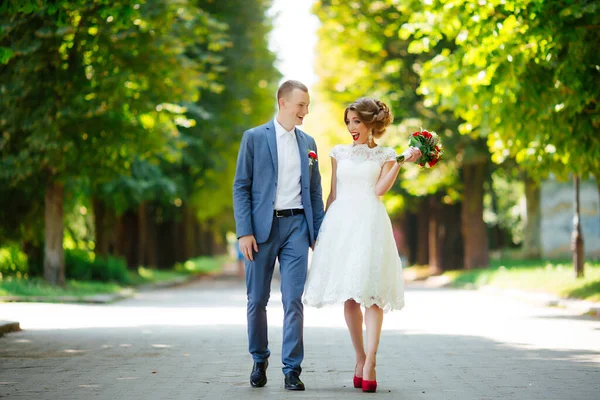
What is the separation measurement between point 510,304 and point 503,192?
119ft

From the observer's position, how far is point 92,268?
28703 mm

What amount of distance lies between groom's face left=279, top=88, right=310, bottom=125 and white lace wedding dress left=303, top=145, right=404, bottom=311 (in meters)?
0.44

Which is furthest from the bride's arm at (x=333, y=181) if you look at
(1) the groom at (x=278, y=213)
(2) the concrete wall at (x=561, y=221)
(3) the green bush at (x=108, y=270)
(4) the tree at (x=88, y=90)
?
(2) the concrete wall at (x=561, y=221)

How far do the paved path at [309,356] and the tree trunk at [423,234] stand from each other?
2292cm

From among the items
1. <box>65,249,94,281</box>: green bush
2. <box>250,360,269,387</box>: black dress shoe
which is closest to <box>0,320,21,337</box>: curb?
<box>250,360,269,387</box>: black dress shoe

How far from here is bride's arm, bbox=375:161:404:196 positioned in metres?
8.20

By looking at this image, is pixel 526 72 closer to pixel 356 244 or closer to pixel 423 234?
pixel 356 244

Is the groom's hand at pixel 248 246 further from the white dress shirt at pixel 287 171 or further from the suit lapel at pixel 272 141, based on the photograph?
the suit lapel at pixel 272 141

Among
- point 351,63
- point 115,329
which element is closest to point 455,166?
point 351,63

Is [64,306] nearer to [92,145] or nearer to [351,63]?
[92,145]

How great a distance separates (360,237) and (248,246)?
34.3 inches

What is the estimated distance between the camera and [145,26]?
22.7m

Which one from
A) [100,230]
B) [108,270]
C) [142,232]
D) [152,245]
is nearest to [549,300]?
[108,270]

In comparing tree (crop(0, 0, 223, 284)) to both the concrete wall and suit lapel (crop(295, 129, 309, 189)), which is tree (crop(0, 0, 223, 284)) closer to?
suit lapel (crop(295, 129, 309, 189))
